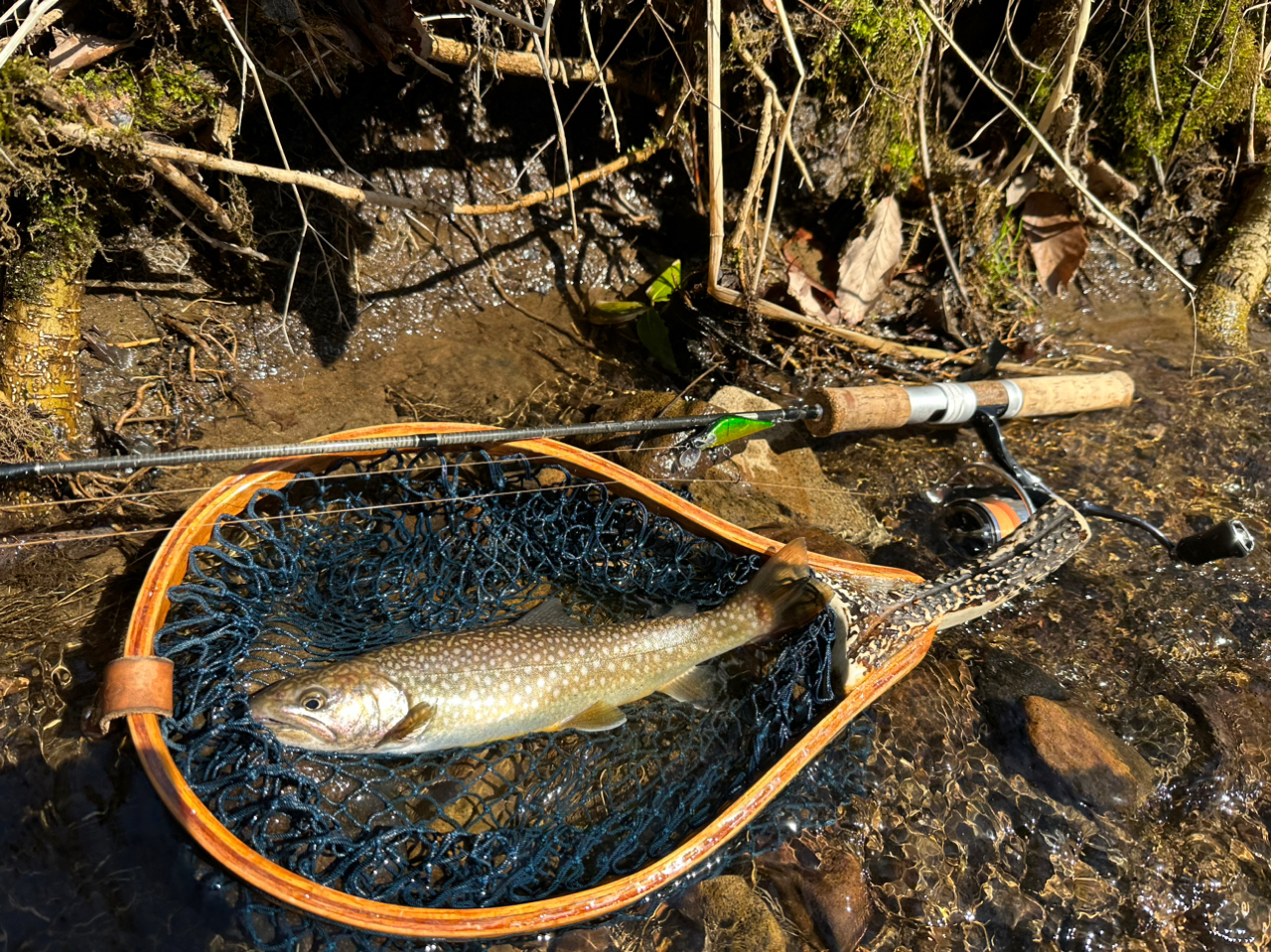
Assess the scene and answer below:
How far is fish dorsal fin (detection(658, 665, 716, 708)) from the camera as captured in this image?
9.50ft

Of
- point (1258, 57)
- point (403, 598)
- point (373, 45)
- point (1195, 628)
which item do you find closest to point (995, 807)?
point (1195, 628)

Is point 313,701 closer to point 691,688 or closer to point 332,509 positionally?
point 332,509

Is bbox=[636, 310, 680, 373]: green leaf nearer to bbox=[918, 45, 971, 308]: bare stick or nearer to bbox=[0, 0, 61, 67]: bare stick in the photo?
bbox=[918, 45, 971, 308]: bare stick

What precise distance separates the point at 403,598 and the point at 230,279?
2094 mm

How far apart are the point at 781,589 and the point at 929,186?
3.07m

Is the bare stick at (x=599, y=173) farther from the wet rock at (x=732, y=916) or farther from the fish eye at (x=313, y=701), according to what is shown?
the wet rock at (x=732, y=916)

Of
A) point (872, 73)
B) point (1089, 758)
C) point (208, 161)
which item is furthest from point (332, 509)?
point (872, 73)

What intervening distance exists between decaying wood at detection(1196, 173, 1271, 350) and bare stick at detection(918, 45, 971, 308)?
6.13ft

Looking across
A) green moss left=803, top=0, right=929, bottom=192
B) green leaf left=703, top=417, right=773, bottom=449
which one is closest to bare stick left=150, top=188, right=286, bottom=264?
green leaf left=703, top=417, right=773, bottom=449

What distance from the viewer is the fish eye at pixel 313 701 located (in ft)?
7.97

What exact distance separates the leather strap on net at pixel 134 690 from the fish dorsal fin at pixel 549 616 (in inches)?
44.8

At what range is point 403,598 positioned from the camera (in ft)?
9.91

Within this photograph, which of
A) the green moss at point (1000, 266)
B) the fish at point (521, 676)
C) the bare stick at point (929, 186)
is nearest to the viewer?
the fish at point (521, 676)

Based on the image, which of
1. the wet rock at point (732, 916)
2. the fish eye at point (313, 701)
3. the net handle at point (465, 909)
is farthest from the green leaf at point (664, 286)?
the wet rock at point (732, 916)
